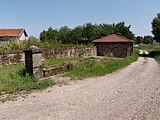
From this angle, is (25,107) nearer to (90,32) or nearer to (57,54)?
(57,54)

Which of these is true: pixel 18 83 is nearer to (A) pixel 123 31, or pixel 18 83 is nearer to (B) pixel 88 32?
(B) pixel 88 32

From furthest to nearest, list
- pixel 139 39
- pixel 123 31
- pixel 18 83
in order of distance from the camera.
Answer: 1. pixel 139 39
2. pixel 123 31
3. pixel 18 83

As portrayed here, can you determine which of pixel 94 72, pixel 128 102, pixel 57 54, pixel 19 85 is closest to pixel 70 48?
pixel 57 54

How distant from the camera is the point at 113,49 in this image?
30.7 m

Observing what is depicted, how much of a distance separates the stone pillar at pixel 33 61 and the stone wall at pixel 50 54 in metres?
3.50

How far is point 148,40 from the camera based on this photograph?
113062 mm

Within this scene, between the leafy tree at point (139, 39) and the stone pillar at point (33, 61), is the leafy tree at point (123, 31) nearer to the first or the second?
the stone pillar at point (33, 61)

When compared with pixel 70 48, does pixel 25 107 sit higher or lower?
lower

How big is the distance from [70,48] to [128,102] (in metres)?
14.8

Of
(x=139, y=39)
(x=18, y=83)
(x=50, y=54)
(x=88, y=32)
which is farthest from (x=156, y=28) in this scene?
(x=139, y=39)

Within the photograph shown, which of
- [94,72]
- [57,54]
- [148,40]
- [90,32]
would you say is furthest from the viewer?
[148,40]

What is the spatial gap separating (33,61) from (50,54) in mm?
7887

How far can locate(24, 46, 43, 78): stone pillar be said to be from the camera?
34.4 ft

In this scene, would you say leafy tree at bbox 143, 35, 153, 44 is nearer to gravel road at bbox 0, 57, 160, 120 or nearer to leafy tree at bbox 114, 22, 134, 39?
leafy tree at bbox 114, 22, 134, 39
